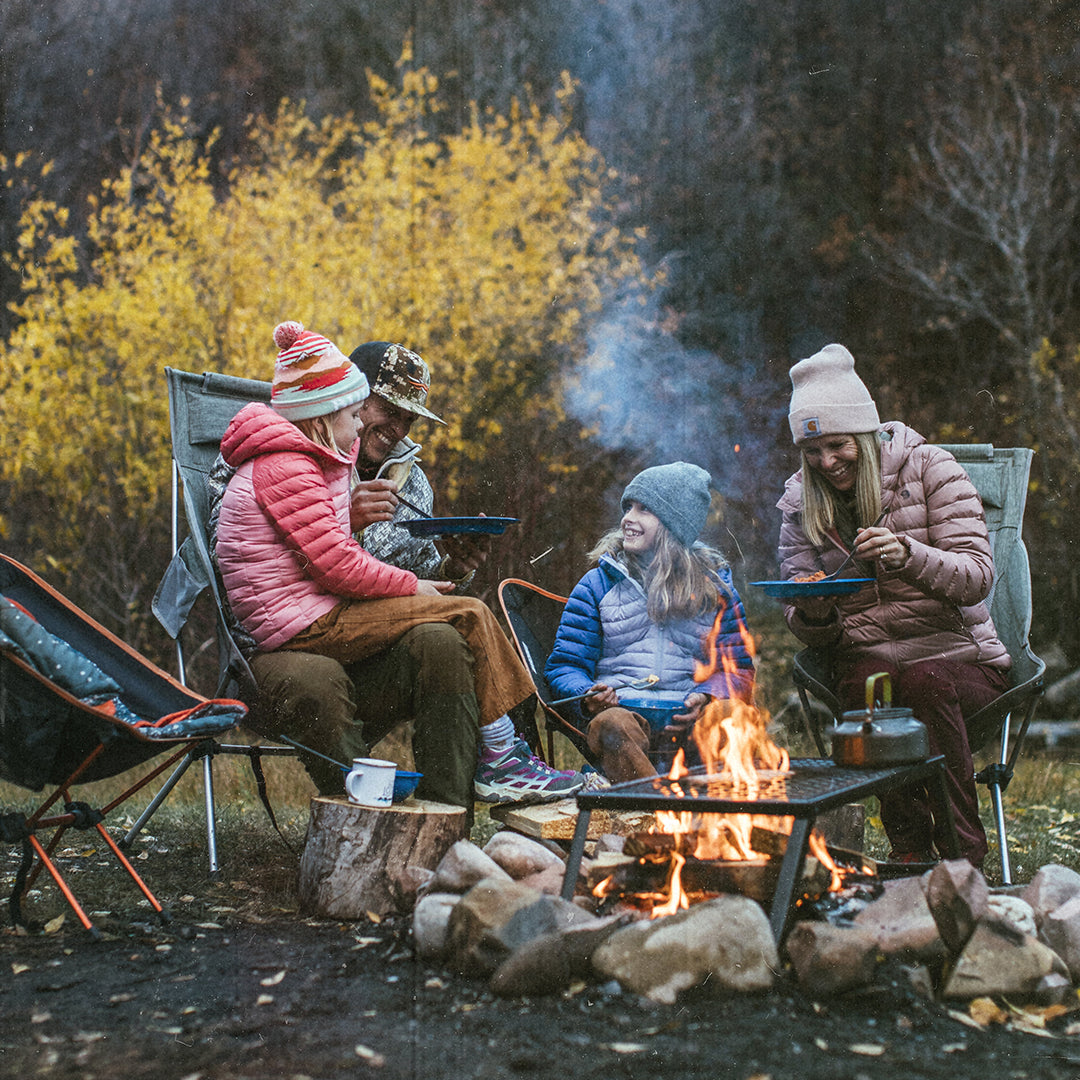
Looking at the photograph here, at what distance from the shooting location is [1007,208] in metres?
8.98

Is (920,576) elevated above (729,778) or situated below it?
above

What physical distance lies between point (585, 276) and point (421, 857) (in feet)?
16.5

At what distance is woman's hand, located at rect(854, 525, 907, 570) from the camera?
3.03 m

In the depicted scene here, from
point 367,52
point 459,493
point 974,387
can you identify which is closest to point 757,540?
point 459,493

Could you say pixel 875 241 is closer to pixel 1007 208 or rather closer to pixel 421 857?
pixel 1007 208

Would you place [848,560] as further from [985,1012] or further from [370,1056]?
[370,1056]

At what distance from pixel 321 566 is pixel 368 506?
0.38 meters

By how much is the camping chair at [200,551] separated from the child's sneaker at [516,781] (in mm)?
585

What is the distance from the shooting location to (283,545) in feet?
10.0

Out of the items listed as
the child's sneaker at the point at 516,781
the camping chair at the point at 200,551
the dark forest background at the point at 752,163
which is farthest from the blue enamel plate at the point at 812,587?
the dark forest background at the point at 752,163

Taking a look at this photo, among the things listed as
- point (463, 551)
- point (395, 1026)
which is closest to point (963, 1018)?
point (395, 1026)

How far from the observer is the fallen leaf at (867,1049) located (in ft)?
6.00

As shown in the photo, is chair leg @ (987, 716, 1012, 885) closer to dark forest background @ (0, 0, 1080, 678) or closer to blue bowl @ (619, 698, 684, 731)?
blue bowl @ (619, 698, 684, 731)

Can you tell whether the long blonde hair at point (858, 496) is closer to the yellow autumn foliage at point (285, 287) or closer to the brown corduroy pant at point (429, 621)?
the brown corduroy pant at point (429, 621)
